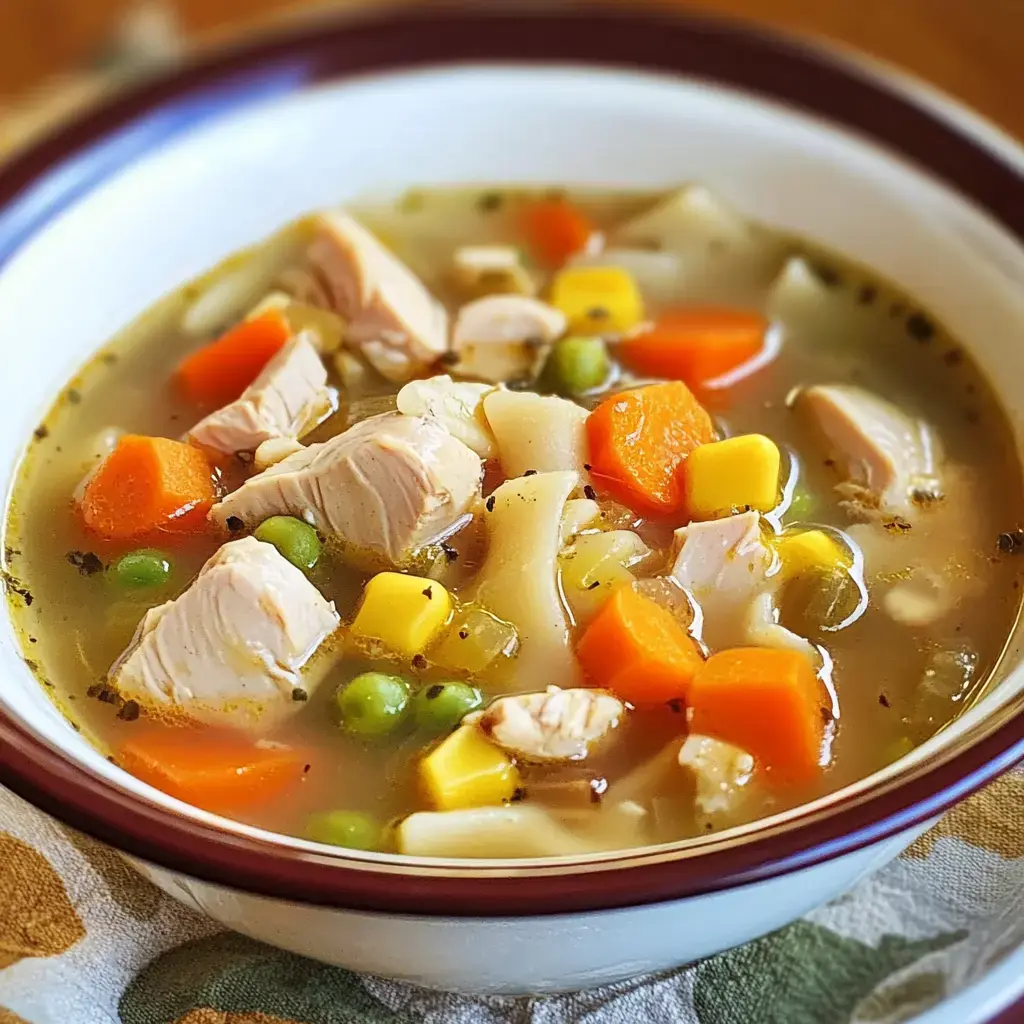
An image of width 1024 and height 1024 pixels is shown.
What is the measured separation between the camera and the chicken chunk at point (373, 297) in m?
2.90

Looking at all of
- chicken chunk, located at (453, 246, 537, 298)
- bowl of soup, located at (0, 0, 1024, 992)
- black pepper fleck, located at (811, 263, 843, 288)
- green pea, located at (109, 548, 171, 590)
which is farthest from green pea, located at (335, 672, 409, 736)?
black pepper fleck, located at (811, 263, 843, 288)

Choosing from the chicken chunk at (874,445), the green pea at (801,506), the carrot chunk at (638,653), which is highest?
the chicken chunk at (874,445)

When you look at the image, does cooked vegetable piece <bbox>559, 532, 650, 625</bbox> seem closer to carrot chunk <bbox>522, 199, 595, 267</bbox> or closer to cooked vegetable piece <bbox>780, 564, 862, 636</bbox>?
cooked vegetable piece <bbox>780, 564, 862, 636</bbox>

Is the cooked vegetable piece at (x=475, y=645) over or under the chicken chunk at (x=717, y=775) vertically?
over

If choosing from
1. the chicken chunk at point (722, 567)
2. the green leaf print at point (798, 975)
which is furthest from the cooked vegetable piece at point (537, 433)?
the green leaf print at point (798, 975)

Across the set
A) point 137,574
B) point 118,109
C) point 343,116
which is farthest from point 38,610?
point 343,116

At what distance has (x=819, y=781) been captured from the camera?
2121mm

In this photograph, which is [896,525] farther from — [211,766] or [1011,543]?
[211,766]

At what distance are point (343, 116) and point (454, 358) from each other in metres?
0.88

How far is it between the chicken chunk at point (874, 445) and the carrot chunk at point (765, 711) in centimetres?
58

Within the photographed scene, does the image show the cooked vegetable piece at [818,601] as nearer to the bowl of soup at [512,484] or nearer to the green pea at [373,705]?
the bowl of soup at [512,484]

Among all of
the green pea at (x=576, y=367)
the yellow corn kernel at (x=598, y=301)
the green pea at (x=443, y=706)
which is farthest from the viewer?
the yellow corn kernel at (x=598, y=301)

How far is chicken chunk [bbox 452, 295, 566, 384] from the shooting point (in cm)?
290

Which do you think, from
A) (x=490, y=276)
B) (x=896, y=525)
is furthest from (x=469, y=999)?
(x=490, y=276)
